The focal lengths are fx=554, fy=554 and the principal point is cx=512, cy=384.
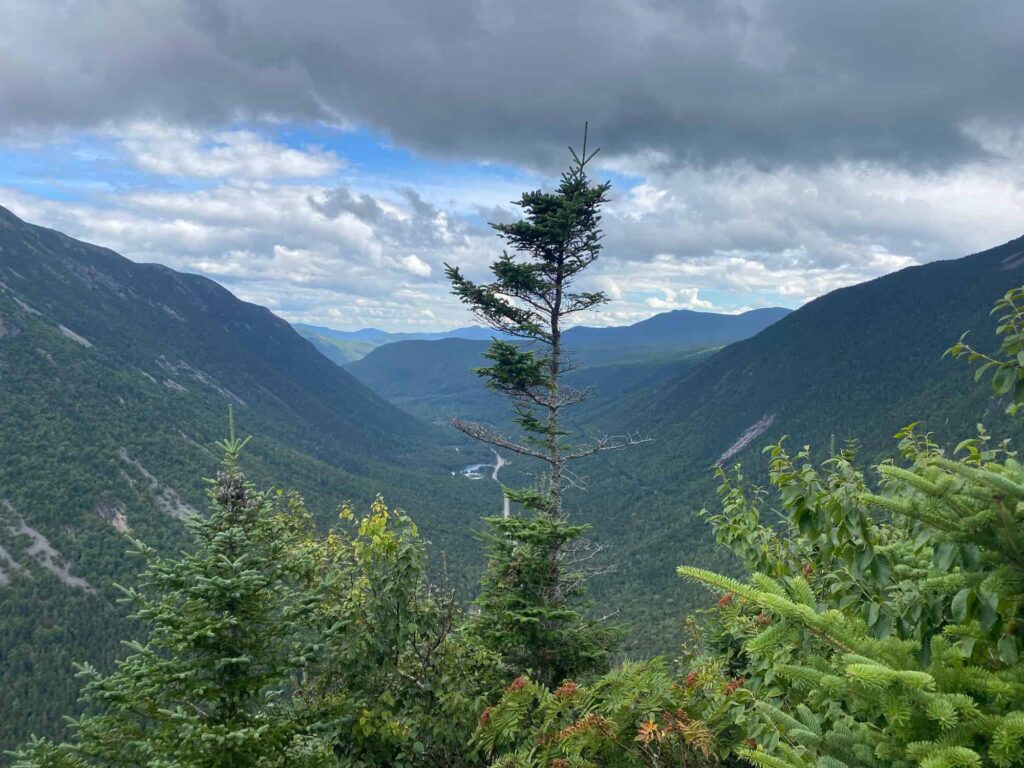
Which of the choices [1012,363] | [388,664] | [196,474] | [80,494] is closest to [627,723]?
[388,664]

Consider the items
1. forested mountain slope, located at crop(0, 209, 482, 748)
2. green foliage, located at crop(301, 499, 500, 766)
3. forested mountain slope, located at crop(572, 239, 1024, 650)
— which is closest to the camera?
green foliage, located at crop(301, 499, 500, 766)

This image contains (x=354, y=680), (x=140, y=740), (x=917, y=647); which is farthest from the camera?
(x=354, y=680)

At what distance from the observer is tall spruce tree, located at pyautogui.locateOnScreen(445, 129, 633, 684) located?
12.9 metres

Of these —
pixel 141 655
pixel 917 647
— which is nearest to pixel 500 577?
pixel 141 655

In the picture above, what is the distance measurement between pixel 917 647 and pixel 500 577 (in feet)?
37.9

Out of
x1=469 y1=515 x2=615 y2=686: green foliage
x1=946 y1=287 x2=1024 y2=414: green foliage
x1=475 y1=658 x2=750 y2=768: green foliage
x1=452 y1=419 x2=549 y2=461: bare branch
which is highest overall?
x1=946 y1=287 x2=1024 y2=414: green foliage

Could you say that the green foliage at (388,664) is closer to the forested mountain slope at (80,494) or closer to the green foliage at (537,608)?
the green foliage at (537,608)

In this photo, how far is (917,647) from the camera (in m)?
3.07

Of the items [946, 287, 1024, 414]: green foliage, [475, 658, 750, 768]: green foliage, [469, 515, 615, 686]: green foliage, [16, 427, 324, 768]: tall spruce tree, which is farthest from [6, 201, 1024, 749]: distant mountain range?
[946, 287, 1024, 414]: green foliage

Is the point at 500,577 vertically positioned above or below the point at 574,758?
below

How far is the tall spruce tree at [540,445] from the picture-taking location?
1287 centimetres

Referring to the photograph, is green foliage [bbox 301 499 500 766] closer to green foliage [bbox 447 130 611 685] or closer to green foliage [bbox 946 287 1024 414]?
green foliage [bbox 447 130 611 685]

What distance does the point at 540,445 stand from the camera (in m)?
17.7

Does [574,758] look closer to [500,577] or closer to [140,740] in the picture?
[140,740]
